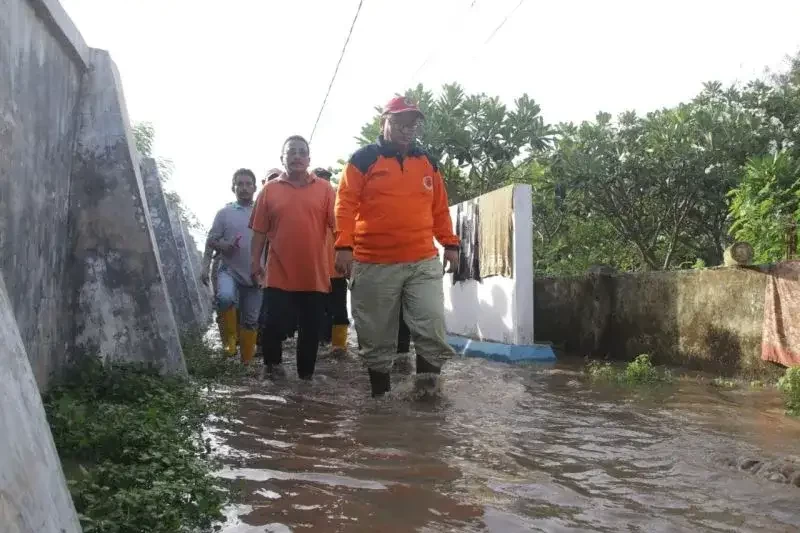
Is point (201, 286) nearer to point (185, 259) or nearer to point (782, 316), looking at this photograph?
point (185, 259)

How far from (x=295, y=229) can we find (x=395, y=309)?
1.22 metres

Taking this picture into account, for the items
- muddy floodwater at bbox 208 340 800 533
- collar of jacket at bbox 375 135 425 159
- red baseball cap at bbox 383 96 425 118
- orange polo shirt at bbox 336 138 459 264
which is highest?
red baseball cap at bbox 383 96 425 118

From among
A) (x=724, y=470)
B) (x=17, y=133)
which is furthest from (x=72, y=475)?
(x=724, y=470)

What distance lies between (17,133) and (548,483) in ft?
9.42

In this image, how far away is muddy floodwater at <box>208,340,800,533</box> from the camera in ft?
7.34

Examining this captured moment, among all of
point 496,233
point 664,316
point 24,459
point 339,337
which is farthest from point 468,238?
point 24,459

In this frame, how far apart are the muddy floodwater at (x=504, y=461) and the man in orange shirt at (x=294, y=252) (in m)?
0.64

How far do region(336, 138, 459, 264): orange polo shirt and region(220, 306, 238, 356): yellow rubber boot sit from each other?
2587 millimetres

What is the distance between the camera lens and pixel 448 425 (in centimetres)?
368

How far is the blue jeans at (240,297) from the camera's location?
662 centimetres

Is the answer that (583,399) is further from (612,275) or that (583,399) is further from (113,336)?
(612,275)

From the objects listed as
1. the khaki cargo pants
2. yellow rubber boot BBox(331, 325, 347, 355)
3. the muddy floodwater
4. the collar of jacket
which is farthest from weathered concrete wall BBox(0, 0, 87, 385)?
yellow rubber boot BBox(331, 325, 347, 355)

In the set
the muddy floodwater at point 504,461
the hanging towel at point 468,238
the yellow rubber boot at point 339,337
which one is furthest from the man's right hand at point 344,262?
the hanging towel at point 468,238

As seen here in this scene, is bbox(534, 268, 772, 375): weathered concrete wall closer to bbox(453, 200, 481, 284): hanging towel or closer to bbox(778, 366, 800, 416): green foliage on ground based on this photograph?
bbox(453, 200, 481, 284): hanging towel
